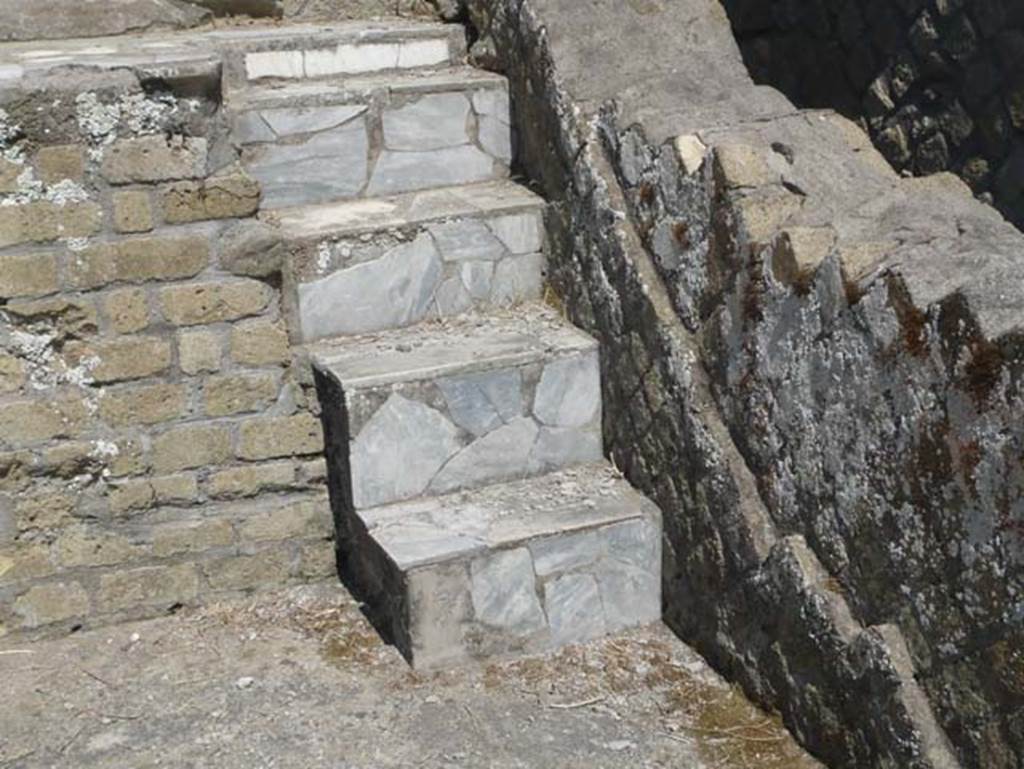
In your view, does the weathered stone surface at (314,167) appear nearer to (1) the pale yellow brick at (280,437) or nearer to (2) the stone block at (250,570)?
(1) the pale yellow brick at (280,437)

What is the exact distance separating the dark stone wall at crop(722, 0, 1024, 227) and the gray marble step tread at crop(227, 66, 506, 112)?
1.35 metres

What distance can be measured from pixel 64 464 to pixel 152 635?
445mm

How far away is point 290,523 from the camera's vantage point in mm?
3801

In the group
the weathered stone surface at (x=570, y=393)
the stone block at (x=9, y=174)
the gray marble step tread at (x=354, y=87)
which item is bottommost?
the weathered stone surface at (x=570, y=393)

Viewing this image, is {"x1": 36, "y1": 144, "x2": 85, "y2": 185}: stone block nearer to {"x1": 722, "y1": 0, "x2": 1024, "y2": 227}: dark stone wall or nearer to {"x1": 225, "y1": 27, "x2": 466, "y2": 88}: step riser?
{"x1": 225, "y1": 27, "x2": 466, "y2": 88}: step riser

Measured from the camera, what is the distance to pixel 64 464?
3.58 m

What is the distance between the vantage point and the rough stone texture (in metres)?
2.61

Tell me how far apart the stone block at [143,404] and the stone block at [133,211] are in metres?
0.37

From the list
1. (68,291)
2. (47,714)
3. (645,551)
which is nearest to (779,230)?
(645,551)

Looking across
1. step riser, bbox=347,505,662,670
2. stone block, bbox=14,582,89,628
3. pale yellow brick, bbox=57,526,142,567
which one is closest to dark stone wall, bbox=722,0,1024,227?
step riser, bbox=347,505,662,670

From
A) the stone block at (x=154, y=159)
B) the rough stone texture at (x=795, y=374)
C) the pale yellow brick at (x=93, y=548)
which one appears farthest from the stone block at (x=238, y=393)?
the rough stone texture at (x=795, y=374)

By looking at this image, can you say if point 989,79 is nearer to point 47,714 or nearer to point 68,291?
point 68,291

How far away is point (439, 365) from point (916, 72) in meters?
1.99

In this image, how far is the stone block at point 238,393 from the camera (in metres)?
3.66
